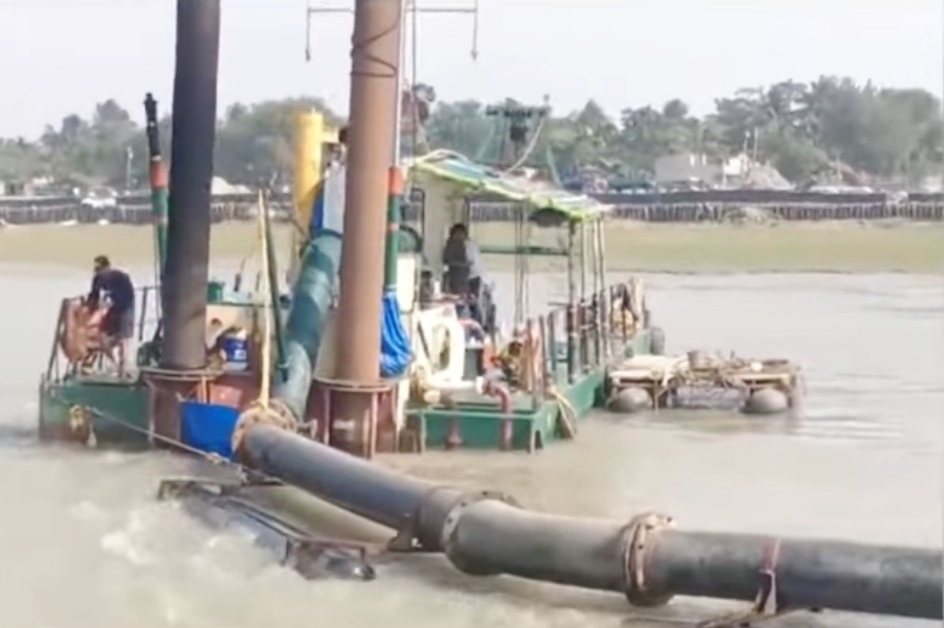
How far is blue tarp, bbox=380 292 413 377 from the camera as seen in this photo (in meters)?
18.7

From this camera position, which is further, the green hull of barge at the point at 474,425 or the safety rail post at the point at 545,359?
the safety rail post at the point at 545,359

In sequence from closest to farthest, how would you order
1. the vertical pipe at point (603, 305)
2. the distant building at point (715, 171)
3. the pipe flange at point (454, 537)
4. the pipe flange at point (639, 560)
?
the pipe flange at point (639, 560) < the pipe flange at point (454, 537) < the vertical pipe at point (603, 305) < the distant building at point (715, 171)

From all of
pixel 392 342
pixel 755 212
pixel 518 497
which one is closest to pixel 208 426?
pixel 392 342

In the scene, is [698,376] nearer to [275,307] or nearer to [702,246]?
[275,307]

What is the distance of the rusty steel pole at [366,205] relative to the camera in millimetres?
18219

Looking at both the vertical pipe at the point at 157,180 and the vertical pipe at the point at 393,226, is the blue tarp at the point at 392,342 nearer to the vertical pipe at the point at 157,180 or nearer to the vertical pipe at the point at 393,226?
the vertical pipe at the point at 393,226

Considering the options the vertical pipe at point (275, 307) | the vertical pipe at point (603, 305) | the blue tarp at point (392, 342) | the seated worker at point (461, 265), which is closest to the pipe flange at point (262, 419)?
the vertical pipe at point (275, 307)

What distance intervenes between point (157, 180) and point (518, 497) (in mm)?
5547

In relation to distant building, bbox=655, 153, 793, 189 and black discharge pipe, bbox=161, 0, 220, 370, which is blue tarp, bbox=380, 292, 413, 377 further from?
distant building, bbox=655, 153, 793, 189

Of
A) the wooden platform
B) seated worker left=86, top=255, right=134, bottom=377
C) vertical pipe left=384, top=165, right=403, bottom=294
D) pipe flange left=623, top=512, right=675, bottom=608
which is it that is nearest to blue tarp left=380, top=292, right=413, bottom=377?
vertical pipe left=384, top=165, right=403, bottom=294

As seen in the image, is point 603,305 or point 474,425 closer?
point 474,425

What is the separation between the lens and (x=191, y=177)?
63.5ft

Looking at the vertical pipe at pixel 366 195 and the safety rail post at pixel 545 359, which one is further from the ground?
the vertical pipe at pixel 366 195

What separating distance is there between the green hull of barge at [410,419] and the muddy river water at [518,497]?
9.1 inches
